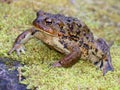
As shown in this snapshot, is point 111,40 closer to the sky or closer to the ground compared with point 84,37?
closer to the ground

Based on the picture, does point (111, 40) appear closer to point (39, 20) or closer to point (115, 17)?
point (115, 17)

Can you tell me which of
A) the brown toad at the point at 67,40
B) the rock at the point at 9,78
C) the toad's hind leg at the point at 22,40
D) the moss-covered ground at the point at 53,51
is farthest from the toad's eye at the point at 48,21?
the rock at the point at 9,78

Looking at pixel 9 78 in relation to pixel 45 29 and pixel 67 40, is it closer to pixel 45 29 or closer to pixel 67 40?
pixel 45 29

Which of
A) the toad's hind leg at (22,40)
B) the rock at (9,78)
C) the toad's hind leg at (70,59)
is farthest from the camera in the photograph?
the toad's hind leg at (22,40)

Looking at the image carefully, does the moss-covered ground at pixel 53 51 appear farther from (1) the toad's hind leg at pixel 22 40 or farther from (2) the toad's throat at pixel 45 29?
(2) the toad's throat at pixel 45 29

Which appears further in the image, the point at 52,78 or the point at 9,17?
the point at 9,17

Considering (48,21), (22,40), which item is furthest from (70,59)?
(22,40)

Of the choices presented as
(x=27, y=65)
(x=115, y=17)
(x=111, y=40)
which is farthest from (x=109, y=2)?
(x=27, y=65)

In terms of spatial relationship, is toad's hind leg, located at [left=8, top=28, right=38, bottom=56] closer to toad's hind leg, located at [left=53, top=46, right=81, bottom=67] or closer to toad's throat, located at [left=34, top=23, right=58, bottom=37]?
toad's throat, located at [left=34, top=23, right=58, bottom=37]
